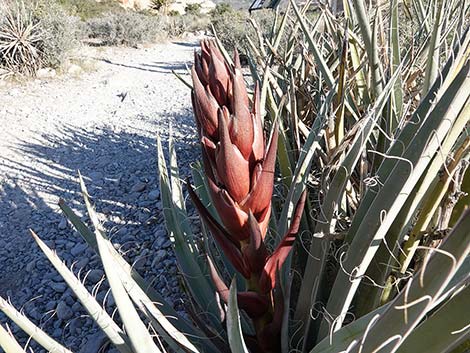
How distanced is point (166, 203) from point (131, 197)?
168 cm

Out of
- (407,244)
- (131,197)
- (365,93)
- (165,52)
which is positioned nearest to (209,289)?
(407,244)

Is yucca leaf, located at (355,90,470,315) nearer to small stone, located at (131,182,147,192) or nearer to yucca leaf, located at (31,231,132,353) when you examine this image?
yucca leaf, located at (31,231,132,353)

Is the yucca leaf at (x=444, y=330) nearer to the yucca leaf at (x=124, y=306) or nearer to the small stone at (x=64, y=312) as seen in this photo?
the yucca leaf at (x=124, y=306)

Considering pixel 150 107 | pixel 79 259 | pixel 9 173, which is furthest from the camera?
pixel 150 107

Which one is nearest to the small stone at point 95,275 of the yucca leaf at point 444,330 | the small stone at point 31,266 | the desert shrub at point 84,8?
the small stone at point 31,266

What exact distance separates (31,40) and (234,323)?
6.70 metres

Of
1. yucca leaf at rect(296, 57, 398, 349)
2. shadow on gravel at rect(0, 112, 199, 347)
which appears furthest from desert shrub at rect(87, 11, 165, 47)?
yucca leaf at rect(296, 57, 398, 349)

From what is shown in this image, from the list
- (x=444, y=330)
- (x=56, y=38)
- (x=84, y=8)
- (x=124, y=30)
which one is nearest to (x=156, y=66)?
(x=56, y=38)

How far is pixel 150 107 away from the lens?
192 inches

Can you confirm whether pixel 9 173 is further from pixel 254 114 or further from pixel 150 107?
pixel 254 114

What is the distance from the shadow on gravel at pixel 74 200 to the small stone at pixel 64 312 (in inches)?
2.2

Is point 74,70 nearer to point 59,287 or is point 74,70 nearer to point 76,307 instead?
point 59,287

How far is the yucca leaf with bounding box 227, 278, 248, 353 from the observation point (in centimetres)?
60

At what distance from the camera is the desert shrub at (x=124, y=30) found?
8.98 meters
